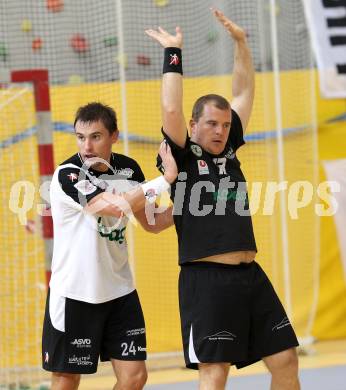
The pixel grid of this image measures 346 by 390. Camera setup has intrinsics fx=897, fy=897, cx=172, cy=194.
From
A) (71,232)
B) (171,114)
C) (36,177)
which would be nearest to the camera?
(171,114)

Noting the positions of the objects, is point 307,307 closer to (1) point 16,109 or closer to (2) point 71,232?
(1) point 16,109

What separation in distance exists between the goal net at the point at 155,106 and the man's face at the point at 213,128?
2.53 m

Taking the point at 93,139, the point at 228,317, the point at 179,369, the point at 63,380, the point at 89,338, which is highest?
the point at 93,139

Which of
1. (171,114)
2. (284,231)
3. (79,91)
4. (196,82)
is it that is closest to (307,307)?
(284,231)

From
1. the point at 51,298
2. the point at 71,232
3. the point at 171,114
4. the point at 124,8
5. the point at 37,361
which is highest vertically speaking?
the point at 124,8

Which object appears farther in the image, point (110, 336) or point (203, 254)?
point (110, 336)

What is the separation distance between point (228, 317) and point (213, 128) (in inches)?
37.0

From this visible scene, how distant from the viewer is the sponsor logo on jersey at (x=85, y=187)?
4648 millimetres

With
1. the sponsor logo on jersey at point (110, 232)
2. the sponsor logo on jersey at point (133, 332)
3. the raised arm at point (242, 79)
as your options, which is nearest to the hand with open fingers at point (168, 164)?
the sponsor logo on jersey at point (110, 232)

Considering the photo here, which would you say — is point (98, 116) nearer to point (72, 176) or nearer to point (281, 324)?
point (72, 176)

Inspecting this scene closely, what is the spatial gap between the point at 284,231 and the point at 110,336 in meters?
3.17

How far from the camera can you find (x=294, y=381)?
4.45 metres

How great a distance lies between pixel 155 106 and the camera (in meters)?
7.45

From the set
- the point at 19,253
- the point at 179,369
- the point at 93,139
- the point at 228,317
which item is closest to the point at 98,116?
the point at 93,139
